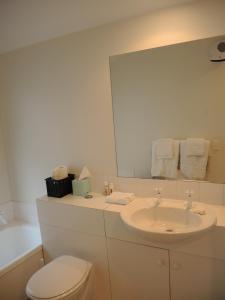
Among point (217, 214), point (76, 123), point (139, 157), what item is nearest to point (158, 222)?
point (217, 214)

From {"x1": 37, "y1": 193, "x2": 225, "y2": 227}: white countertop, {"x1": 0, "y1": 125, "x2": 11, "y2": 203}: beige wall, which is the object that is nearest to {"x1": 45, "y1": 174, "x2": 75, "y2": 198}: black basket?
{"x1": 37, "y1": 193, "x2": 225, "y2": 227}: white countertop

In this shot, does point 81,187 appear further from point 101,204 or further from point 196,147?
point 196,147

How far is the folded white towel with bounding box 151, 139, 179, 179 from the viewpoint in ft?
5.79

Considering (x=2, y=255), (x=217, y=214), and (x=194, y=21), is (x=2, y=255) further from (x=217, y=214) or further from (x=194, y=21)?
(x=194, y=21)

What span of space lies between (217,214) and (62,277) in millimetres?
1144

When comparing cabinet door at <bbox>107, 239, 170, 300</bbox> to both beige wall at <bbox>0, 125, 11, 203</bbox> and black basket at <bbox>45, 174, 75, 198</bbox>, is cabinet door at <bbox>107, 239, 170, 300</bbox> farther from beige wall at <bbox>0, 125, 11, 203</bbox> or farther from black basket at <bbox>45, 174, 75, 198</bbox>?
beige wall at <bbox>0, 125, 11, 203</bbox>

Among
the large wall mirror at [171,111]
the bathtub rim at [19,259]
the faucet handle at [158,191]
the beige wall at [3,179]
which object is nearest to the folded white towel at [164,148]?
the large wall mirror at [171,111]

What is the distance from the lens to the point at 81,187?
2033 mm

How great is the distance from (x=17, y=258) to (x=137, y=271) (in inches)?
40.5

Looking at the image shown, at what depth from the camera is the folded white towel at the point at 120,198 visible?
1.79m

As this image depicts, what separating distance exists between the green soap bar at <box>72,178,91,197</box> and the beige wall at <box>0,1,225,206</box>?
14 centimetres

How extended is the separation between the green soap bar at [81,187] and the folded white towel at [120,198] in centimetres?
26

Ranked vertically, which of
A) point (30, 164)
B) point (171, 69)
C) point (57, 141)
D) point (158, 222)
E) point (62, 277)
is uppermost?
point (171, 69)

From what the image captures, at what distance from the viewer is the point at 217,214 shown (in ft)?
4.98
